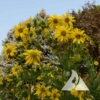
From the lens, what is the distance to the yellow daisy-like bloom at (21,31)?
4.24 meters

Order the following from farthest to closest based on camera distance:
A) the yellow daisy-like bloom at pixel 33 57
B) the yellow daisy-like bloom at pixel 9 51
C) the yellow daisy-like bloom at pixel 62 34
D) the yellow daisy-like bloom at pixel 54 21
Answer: the yellow daisy-like bloom at pixel 54 21 < the yellow daisy-like bloom at pixel 9 51 < the yellow daisy-like bloom at pixel 62 34 < the yellow daisy-like bloom at pixel 33 57

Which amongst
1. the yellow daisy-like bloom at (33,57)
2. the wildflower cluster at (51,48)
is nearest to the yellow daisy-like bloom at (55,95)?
the wildflower cluster at (51,48)

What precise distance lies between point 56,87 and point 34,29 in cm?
73

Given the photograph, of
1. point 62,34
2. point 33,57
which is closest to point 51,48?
point 62,34

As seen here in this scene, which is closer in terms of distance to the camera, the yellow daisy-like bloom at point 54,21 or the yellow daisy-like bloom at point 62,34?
the yellow daisy-like bloom at point 62,34

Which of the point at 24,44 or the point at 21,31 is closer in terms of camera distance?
the point at 24,44

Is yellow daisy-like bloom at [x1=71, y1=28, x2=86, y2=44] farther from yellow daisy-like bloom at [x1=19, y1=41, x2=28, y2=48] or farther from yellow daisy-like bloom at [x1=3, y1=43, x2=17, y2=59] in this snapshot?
yellow daisy-like bloom at [x1=3, y1=43, x2=17, y2=59]

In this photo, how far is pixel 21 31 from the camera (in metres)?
4.31

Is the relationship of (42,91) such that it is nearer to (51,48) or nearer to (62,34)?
(51,48)

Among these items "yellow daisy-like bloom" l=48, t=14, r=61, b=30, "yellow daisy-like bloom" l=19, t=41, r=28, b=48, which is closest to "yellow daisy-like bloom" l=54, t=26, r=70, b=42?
"yellow daisy-like bloom" l=48, t=14, r=61, b=30

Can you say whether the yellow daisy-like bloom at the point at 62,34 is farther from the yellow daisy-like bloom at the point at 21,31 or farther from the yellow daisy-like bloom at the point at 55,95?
the yellow daisy-like bloom at the point at 55,95

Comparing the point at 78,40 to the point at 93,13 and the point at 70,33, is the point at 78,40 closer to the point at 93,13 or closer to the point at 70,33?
the point at 70,33

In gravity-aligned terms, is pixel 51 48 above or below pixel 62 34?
below

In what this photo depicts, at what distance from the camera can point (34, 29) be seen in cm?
432
